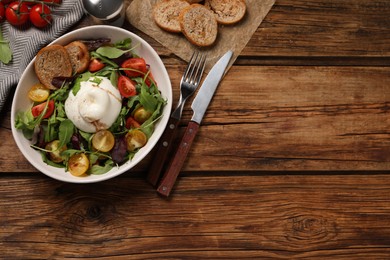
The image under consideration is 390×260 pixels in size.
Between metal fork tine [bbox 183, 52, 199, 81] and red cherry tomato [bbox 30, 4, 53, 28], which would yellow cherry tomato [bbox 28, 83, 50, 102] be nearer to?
red cherry tomato [bbox 30, 4, 53, 28]

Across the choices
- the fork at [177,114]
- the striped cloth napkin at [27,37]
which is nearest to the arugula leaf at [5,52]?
the striped cloth napkin at [27,37]

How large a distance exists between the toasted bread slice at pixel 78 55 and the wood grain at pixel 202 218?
43cm

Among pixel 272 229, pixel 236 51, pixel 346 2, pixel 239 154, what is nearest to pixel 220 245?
pixel 272 229

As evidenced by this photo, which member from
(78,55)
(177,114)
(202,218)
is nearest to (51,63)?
(78,55)

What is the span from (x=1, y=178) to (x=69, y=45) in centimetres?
55

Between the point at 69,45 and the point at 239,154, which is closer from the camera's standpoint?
the point at 69,45

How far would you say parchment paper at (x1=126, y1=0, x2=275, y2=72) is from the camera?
1.73 metres

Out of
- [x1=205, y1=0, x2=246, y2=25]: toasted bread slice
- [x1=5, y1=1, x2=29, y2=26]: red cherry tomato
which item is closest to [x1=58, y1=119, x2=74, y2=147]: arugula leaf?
[x1=5, y1=1, x2=29, y2=26]: red cherry tomato

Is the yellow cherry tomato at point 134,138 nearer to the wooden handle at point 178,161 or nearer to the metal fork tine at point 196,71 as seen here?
the wooden handle at point 178,161

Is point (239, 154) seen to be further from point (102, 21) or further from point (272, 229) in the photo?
point (102, 21)

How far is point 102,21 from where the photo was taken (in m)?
1.66

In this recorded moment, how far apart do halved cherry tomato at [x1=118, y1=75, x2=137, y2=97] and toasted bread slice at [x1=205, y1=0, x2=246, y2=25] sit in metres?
0.42

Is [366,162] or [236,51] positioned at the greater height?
[236,51]

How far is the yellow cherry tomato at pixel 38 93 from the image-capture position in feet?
5.19
